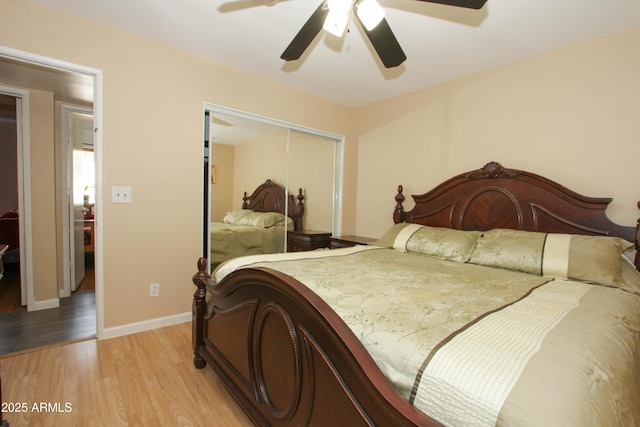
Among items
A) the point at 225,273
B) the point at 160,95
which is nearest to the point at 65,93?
the point at 160,95

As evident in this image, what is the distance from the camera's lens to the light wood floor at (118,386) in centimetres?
150

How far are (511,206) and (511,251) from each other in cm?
63

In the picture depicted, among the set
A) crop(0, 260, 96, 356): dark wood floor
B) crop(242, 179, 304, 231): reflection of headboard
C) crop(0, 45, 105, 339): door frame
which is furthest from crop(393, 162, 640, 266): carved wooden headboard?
crop(0, 260, 96, 356): dark wood floor

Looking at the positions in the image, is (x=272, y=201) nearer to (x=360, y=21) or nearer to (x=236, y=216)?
(x=236, y=216)

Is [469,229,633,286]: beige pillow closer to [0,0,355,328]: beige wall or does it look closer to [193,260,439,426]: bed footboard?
[193,260,439,426]: bed footboard

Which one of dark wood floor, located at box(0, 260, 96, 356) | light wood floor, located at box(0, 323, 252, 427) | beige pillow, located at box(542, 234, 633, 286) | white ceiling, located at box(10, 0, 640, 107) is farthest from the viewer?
dark wood floor, located at box(0, 260, 96, 356)

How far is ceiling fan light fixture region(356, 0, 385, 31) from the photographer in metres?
1.40

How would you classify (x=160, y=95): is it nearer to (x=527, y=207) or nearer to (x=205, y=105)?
(x=205, y=105)

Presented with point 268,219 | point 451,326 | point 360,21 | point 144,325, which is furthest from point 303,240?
point 451,326

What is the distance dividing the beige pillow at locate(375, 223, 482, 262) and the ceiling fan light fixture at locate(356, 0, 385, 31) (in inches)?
65.0

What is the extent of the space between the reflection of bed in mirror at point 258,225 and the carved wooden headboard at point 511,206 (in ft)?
4.66

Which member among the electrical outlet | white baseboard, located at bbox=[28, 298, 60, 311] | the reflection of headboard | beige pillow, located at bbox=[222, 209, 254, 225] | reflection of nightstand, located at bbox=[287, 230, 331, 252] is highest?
the reflection of headboard

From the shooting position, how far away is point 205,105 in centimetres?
274

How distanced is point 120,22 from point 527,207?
11.4 feet
